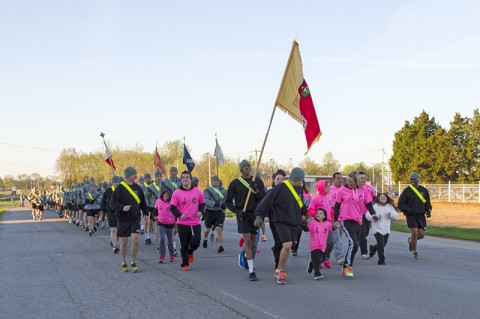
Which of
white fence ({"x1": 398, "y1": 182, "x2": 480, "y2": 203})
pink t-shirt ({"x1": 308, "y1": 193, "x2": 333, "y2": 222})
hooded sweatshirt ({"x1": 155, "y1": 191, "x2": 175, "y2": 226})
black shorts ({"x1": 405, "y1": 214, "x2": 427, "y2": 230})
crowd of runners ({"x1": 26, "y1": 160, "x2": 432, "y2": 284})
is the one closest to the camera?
crowd of runners ({"x1": 26, "y1": 160, "x2": 432, "y2": 284})

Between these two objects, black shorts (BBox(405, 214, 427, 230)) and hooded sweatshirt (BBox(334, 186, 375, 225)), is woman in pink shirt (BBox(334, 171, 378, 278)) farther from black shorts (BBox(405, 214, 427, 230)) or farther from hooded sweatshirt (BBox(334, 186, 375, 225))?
black shorts (BBox(405, 214, 427, 230))

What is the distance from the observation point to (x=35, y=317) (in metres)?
6.82

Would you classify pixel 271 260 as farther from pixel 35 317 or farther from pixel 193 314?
pixel 35 317

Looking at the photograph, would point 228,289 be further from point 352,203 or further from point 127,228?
point 352,203

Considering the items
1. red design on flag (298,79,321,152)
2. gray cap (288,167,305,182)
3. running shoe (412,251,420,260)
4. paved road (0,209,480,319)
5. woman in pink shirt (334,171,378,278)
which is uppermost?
red design on flag (298,79,321,152)

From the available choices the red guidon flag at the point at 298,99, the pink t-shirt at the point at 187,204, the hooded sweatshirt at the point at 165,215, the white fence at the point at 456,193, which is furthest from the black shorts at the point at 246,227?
the white fence at the point at 456,193

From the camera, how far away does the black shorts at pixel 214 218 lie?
588 inches

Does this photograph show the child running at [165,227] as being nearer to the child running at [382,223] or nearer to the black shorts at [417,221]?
the child running at [382,223]

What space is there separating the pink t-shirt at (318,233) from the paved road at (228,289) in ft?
2.03

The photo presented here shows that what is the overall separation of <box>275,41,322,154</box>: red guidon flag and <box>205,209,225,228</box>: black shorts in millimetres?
5024

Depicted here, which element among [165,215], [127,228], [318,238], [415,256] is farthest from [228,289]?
[415,256]

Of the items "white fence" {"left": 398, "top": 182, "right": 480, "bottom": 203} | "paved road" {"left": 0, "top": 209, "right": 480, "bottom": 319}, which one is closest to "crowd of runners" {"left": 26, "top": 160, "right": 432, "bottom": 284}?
"paved road" {"left": 0, "top": 209, "right": 480, "bottom": 319}

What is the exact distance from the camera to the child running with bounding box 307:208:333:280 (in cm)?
939

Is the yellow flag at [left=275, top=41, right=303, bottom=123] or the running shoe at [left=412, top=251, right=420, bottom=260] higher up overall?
the yellow flag at [left=275, top=41, right=303, bottom=123]
